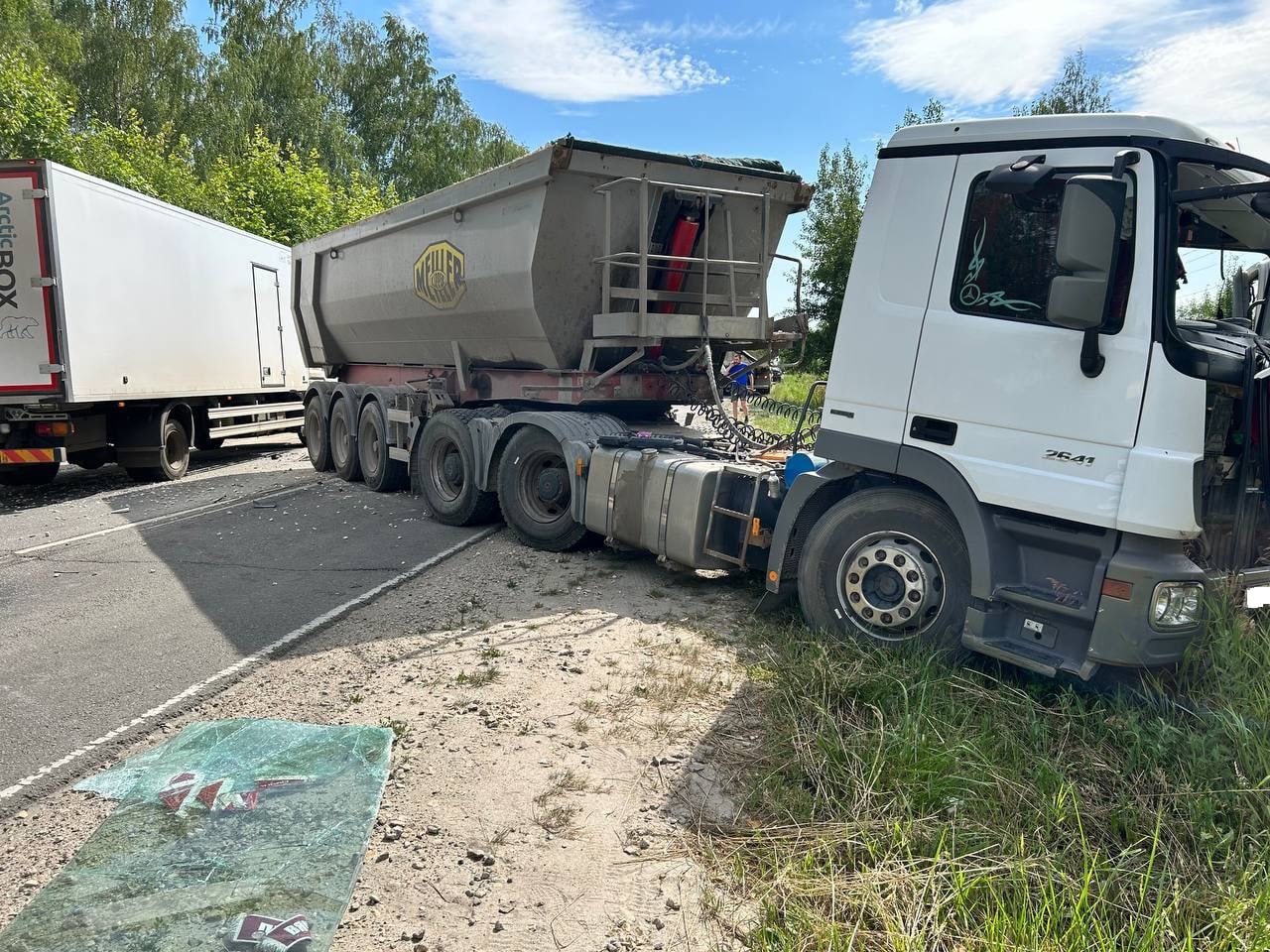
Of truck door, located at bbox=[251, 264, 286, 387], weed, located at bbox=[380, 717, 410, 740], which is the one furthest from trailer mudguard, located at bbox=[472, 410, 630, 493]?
truck door, located at bbox=[251, 264, 286, 387]

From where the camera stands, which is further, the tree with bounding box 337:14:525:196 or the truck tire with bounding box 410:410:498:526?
the tree with bounding box 337:14:525:196

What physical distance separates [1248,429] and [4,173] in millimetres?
11356

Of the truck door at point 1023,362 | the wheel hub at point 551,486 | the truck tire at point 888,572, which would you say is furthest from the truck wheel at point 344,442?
the truck door at point 1023,362

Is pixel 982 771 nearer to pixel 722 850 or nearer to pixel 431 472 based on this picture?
pixel 722 850

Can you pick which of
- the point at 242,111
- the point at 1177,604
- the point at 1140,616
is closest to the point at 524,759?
the point at 1140,616

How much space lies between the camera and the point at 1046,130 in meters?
3.64

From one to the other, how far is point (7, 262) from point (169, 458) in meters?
3.31

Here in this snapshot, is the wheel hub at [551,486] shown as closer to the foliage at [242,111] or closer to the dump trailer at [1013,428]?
the dump trailer at [1013,428]

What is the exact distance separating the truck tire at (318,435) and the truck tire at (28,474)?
313cm

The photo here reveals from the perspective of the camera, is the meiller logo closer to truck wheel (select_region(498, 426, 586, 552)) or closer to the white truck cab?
truck wheel (select_region(498, 426, 586, 552))

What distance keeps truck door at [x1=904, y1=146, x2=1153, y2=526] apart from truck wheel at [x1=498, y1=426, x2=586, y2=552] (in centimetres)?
361

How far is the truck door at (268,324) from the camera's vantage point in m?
13.8

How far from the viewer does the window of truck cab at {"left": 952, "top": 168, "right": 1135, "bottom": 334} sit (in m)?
3.60

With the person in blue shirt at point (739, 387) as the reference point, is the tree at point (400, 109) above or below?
above
